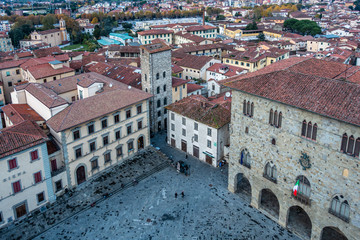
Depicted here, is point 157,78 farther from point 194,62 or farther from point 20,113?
point 194,62

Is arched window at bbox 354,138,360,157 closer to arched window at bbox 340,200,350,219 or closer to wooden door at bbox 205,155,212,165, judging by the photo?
arched window at bbox 340,200,350,219

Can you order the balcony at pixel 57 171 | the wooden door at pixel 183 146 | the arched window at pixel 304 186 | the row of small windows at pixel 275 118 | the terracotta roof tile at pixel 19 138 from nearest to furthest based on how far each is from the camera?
the arched window at pixel 304 186 < the row of small windows at pixel 275 118 < the terracotta roof tile at pixel 19 138 < the balcony at pixel 57 171 < the wooden door at pixel 183 146

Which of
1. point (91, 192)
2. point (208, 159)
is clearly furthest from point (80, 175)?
point (208, 159)

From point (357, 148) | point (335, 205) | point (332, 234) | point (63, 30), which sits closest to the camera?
point (357, 148)

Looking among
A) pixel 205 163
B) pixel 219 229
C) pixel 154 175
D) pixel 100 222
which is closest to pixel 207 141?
pixel 205 163

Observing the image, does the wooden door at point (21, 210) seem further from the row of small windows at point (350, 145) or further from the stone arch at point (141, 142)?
the row of small windows at point (350, 145)

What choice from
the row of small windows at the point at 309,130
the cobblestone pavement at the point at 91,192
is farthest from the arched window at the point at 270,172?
the cobblestone pavement at the point at 91,192
